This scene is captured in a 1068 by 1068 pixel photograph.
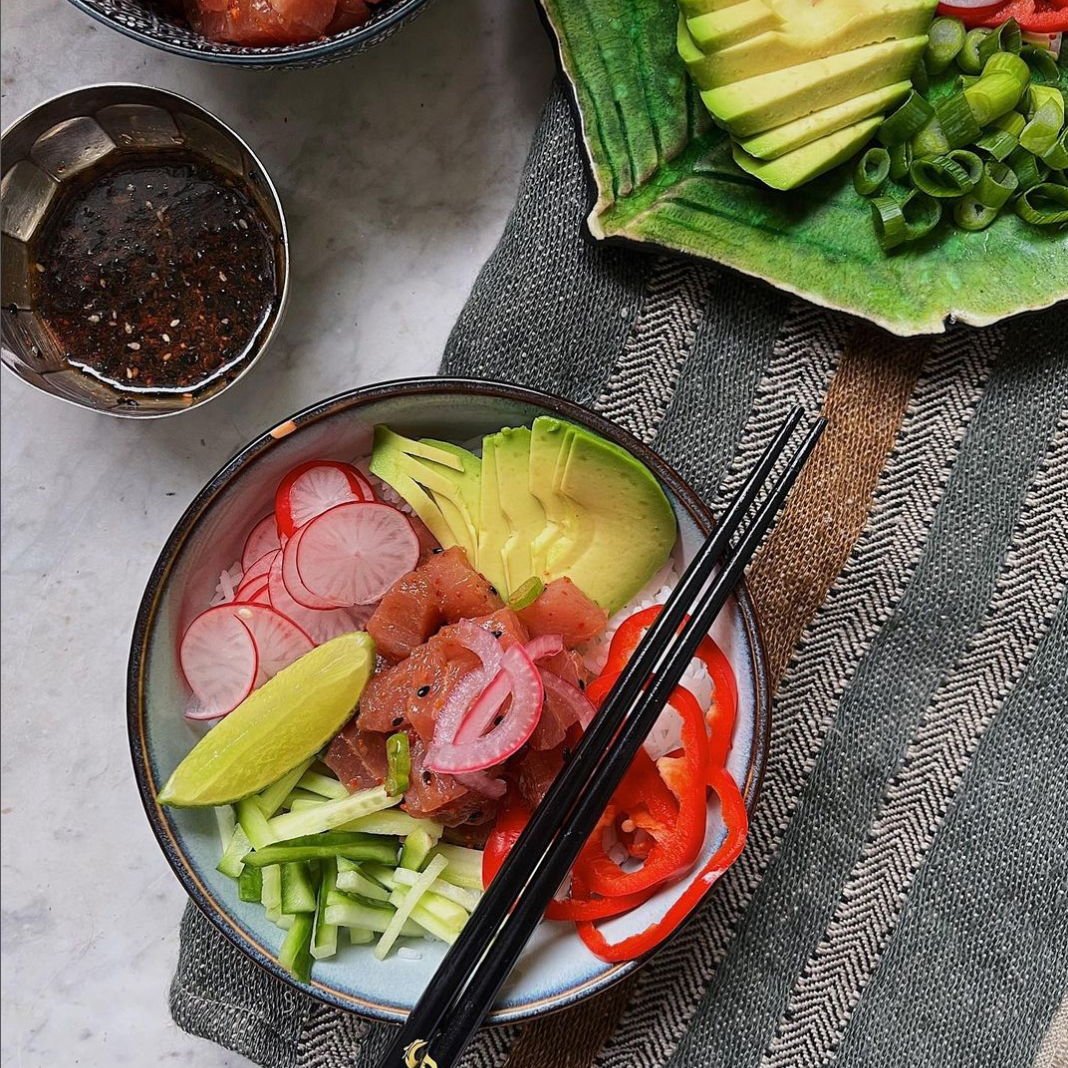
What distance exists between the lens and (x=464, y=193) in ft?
6.25

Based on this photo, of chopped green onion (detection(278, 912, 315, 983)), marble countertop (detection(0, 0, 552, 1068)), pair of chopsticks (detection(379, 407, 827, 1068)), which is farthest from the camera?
marble countertop (detection(0, 0, 552, 1068))

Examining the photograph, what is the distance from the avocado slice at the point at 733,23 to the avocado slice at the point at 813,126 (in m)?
0.13

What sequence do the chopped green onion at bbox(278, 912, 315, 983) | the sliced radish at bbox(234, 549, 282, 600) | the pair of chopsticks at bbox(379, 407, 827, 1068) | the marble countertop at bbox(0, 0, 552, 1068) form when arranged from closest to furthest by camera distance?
the pair of chopsticks at bbox(379, 407, 827, 1068) < the chopped green onion at bbox(278, 912, 315, 983) < the sliced radish at bbox(234, 549, 282, 600) < the marble countertop at bbox(0, 0, 552, 1068)

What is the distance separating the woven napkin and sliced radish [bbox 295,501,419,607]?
0.32 m

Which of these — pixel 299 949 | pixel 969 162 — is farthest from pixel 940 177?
pixel 299 949

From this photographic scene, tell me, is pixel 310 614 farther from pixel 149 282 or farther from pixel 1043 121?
pixel 1043 121

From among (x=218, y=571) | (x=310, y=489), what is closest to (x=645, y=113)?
(x=310, y=489)

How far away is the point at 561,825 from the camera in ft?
4.93

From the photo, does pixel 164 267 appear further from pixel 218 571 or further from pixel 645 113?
pixel 645 113

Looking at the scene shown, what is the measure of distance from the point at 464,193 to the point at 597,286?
1.09 ft

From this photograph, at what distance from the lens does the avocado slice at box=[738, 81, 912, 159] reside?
5.17 ft

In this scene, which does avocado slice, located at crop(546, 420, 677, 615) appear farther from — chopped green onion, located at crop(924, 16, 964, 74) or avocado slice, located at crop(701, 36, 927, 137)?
chopped green onion, located at crop(924, 16, 964, 74)

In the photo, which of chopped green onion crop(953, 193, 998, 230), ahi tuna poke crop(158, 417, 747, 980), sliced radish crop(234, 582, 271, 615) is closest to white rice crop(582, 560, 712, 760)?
ahi tuna poke crop(158, 417, 747, 980)

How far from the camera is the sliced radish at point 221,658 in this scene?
1613 millimetres
